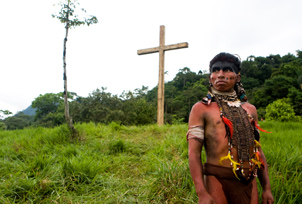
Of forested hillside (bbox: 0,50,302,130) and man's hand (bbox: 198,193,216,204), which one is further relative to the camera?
forested hillside (bbox: 0,50,302,130)

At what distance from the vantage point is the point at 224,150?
1.35 metres

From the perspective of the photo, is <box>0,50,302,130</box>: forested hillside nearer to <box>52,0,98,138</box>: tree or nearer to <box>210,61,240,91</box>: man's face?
<box>52,0,98,138</box>: tree

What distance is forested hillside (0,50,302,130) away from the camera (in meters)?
16.8

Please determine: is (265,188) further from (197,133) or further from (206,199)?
(197,133)

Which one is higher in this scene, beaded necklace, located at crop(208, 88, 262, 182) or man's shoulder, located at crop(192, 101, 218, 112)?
man's shoulder, located at crop(192, 101, 218, 112)

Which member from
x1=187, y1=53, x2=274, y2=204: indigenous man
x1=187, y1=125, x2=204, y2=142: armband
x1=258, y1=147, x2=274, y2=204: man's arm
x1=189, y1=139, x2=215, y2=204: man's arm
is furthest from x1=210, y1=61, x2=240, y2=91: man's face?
x1=258, y1=147, x2=274, y2=204: man's arm

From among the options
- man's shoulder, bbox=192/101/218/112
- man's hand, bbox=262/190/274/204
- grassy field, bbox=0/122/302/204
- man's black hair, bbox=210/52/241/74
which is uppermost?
man's black hair, bbox=210/52/241/74

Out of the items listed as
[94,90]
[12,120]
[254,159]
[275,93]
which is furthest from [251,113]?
[12,120]

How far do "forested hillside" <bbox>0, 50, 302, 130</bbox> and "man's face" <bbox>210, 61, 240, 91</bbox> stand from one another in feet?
18.9

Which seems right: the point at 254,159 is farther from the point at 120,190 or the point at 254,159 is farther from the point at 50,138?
the point at 50,138

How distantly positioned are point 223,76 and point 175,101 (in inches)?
1291

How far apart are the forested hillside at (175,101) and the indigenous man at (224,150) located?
5810 mm

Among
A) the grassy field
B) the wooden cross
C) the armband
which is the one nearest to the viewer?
the armband

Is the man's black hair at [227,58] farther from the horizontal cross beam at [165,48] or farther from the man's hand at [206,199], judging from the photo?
the horizontal cross beam at [165,48]
